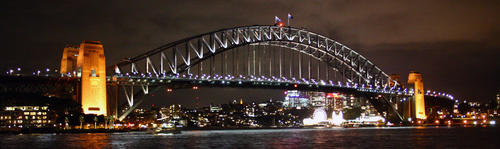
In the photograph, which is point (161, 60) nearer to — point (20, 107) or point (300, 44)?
point (20, 107)

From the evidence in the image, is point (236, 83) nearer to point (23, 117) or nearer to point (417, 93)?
point (23, 117)

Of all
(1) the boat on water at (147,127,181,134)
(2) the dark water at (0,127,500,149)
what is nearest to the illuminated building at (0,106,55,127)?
(2) the dark water at (0,127,500,149)

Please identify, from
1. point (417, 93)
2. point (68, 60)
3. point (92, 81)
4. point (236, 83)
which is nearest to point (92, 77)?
point (92, 81)

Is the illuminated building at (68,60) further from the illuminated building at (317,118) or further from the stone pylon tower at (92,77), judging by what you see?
the illuminated building at (317,118)

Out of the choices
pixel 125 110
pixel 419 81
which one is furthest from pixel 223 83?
pixel 419 81

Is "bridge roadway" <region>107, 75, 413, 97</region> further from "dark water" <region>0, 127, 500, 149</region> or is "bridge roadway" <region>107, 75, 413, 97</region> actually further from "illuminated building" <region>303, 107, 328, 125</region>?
"illuminated building" <region>303, 107, 328, 125</region>

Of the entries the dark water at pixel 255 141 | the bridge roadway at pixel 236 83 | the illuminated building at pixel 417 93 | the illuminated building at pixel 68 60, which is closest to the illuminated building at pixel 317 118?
the illuminated building at pixel 417 93
